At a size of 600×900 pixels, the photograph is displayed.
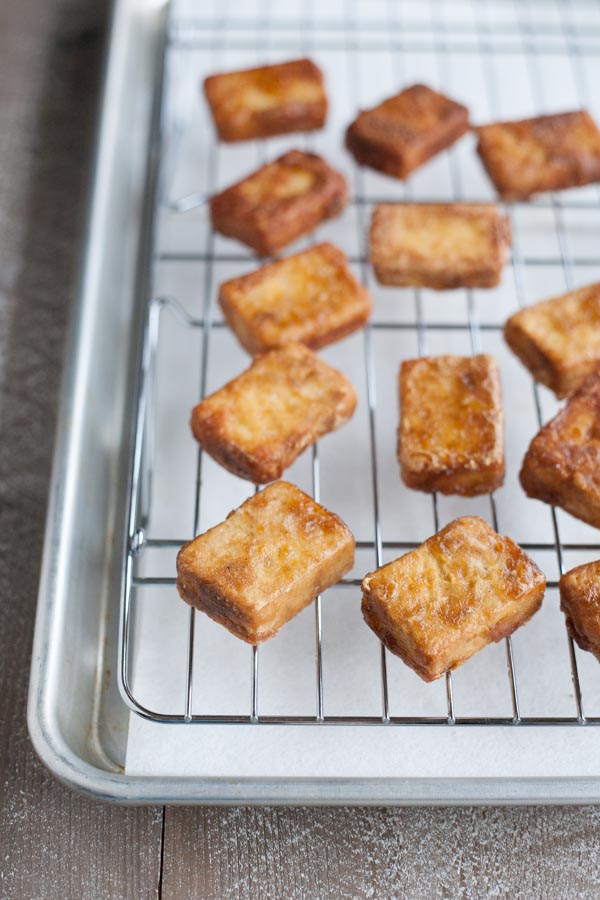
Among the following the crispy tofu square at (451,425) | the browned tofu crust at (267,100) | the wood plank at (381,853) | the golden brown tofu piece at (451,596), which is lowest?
the wood plank at (381,853)

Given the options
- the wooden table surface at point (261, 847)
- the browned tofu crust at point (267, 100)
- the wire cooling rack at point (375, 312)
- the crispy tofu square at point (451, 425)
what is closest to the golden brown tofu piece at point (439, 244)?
the wire cooling rack at point (375, 312)

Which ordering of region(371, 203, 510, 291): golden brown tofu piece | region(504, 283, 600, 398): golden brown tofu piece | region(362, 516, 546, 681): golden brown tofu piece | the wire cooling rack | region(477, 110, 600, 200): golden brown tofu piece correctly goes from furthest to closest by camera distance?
region(477, 110, 600, 200): golden brown tofu piece < region(371, 203, 510, 291): golden brown tofu piece < region(504, 283, 600, 398): golden brown tofu piece < the wire cooling rack < region(362, 516, 546, 681): golden brown tofu piece

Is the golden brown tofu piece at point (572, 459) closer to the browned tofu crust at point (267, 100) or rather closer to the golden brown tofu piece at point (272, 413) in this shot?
the golden brown tofu piece at point (272, 413)

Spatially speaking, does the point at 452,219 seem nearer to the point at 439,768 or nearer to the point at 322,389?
the point at 322,389

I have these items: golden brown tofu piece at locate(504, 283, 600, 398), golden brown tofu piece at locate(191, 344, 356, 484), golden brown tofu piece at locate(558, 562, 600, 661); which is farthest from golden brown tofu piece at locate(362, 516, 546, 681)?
golden brown tofu piece at locate(504, 283, 600, 398)

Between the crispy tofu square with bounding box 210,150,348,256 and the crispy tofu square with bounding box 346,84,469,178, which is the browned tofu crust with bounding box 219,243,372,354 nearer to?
the crispy tofu square with bounding box 210,150,348,256

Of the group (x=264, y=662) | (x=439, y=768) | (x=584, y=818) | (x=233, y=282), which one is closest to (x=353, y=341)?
(x=233, y=282)
